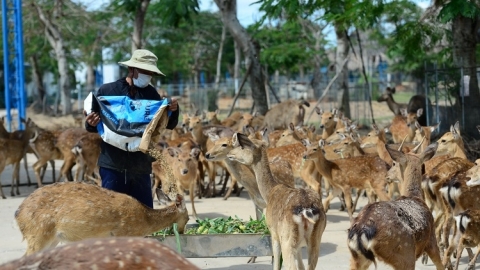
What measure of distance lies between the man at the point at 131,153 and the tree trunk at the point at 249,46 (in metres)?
13.7

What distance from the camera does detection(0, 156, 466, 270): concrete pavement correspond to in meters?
8.77

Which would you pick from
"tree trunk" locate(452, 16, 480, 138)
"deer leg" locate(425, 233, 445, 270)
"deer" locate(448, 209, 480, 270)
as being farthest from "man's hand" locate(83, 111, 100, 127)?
"tree trunk" locate(452, 16, 480, 138)

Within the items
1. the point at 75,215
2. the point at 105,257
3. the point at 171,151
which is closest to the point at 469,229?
the point at 75,215

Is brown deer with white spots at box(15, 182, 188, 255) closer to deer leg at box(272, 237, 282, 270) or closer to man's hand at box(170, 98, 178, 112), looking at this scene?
man's hand at box(170, 98, 178, 112)

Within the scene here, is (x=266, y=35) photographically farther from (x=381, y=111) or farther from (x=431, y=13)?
(x=431, y=13)

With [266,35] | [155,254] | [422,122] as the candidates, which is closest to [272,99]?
[266,35]

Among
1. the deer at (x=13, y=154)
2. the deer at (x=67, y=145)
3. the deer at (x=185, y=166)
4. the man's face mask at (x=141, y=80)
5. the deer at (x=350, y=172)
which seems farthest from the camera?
the deer at (x=67, y=145)

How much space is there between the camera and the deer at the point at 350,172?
442 inches

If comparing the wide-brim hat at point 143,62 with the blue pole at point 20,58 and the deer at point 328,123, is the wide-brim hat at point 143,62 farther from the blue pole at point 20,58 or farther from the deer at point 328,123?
the blue pole at point 20,58

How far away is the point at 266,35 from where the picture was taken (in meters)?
40.2

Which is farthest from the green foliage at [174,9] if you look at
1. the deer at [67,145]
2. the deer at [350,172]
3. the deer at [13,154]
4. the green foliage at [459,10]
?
the deer at [350,172]

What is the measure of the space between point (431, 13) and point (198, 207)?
711 centimetres

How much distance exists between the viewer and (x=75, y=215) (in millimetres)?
7145

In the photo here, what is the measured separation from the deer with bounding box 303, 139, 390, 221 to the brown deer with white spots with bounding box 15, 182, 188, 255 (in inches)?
178
